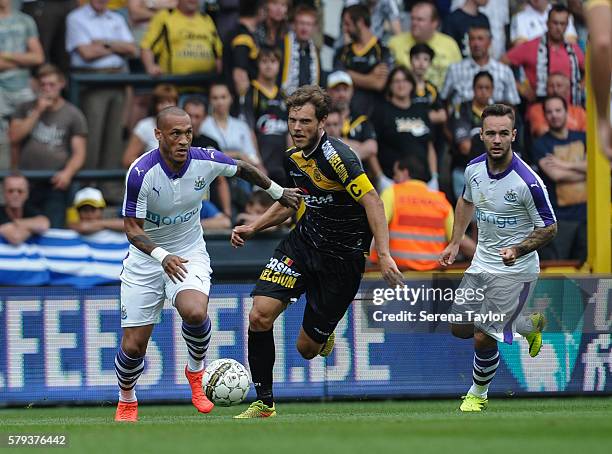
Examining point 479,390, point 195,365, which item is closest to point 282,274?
point 195,365

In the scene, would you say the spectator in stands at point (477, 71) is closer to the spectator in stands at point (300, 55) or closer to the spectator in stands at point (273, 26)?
the spectator in stands at point (300, 55)

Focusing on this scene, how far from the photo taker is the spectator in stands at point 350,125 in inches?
567

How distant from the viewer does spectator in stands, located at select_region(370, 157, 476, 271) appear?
1352 centimetres

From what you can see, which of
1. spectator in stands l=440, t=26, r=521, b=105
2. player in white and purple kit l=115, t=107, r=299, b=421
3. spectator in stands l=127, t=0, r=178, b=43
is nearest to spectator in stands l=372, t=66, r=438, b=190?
spectator in stands l=440, t=26, r=521, b=105

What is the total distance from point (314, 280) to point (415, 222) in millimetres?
3966

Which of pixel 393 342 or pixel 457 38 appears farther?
pixel 457 38

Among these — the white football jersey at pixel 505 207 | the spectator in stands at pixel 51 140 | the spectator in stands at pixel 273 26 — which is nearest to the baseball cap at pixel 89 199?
the spectator in stands at pixel 51 140

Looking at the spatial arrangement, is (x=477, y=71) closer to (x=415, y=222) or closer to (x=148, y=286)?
(x=415, y=222)

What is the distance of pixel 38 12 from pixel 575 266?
7265 millimetres

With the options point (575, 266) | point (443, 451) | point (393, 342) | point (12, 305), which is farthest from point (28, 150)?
point (443, 451)

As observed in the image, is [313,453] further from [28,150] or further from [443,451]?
[28,150]

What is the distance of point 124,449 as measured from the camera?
6801mm

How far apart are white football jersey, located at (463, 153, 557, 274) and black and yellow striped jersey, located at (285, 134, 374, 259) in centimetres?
117

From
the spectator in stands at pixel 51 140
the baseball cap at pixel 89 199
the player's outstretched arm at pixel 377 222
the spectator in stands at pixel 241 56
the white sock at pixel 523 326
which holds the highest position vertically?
the spectator in stands at pixel 241 56
